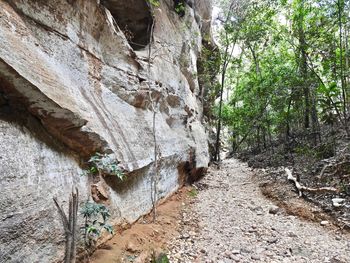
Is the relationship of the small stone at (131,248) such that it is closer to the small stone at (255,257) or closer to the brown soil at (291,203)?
the small stone at (255,257)

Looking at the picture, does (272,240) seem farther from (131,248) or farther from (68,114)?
(68,114)

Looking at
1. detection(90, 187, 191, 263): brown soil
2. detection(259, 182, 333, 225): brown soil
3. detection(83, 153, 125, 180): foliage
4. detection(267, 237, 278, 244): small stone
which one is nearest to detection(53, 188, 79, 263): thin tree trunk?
detection(90, 187, 191, 263): brown soil

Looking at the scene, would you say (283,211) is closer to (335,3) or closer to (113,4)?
(335,3)

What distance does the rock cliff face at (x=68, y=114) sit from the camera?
339cm

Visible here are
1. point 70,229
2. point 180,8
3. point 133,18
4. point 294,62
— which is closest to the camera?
point 70,229

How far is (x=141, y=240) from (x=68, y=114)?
283 centimetres

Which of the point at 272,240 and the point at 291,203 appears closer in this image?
the point at 272,240

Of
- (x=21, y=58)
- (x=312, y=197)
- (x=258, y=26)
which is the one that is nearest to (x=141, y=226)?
(x=21, y=58)

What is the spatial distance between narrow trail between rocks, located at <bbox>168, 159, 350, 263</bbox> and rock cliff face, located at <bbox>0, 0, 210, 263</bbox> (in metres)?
1.32

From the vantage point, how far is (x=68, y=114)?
4215mm

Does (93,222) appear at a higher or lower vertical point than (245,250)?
higher

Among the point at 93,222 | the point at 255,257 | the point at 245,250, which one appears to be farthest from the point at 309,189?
the point at 93,222

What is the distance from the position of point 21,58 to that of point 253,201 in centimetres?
762

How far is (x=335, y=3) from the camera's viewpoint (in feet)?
28.3
